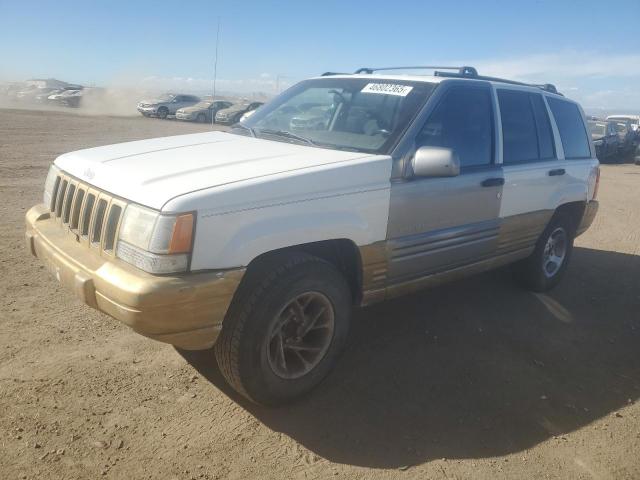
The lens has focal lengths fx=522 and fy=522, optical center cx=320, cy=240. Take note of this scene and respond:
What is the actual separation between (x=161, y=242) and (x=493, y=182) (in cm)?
256

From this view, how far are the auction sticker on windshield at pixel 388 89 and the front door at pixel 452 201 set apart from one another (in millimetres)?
257

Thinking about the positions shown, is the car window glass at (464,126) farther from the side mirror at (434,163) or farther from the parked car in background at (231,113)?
the parked car in background at (231,113)

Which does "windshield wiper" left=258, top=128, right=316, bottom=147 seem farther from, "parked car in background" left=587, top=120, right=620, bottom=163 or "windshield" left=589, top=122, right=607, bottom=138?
"windshield" left=589, top=122, right=607, bottom=138

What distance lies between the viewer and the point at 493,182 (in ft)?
12.8

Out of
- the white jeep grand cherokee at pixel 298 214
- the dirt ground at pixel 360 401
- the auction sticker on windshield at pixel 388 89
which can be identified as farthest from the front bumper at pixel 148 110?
the auction sticker on windshield at pixel 388 89

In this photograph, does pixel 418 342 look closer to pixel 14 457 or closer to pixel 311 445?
pixel 311 445

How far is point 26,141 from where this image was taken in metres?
14.3

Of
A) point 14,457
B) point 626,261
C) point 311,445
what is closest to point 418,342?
point 311,445

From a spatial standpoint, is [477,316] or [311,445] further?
[477,316]

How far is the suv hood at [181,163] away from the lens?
2580mm

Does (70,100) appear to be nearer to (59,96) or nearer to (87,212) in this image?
(59,96)

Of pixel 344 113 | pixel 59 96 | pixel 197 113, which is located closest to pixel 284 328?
pixel 344 113

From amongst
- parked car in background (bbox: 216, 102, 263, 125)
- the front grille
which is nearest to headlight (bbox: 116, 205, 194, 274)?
the front grille

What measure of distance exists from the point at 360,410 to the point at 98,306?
156 centimetres
